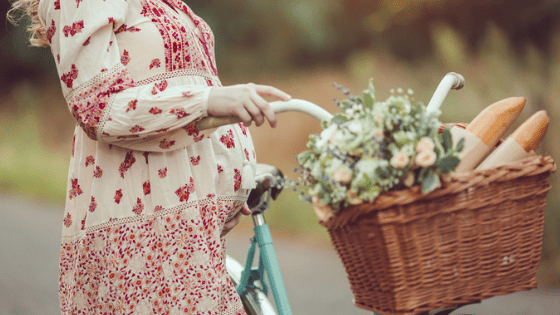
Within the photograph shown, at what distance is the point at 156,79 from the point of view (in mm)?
1277

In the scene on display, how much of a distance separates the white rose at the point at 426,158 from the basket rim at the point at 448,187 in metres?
0.04

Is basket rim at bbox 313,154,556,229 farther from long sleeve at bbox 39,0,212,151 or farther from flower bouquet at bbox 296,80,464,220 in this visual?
long sleeve at bbox 39,0,212,151

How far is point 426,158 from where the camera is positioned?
871mm

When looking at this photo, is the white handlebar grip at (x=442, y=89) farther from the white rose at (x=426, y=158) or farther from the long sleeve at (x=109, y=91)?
the long sleeve at (x=109, y=91)

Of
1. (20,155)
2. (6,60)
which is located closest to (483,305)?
(20,155)

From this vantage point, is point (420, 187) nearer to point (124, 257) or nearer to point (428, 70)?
point (124, 257)

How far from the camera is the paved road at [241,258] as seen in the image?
137 inches

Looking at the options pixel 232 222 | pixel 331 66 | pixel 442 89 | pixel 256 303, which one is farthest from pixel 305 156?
pixel 331 66

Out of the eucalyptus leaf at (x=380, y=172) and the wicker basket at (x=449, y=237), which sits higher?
the eucalyptus leaf at (x=380, y=172)

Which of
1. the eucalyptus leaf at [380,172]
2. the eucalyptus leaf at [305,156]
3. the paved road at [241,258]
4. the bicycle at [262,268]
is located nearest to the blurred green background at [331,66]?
the paved road at [241,258]

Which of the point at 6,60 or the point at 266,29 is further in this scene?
the point at 6,60

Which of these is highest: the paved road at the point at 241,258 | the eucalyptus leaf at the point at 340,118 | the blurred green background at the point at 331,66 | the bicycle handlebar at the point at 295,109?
the blurred green background at the point at 331,66

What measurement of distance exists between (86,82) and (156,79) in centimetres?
17

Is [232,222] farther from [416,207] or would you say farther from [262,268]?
[416,207]
